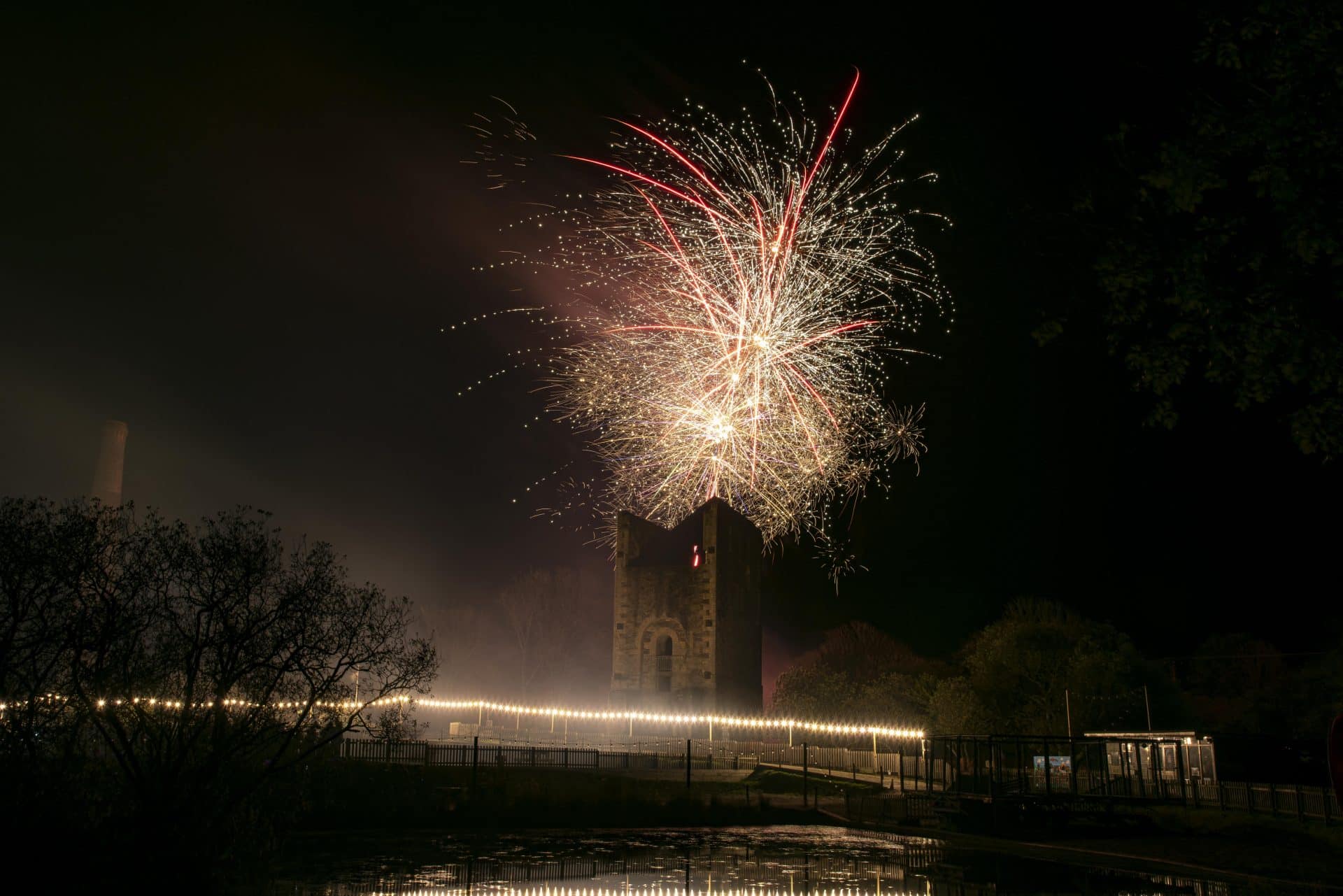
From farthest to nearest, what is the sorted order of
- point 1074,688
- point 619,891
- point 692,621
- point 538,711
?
point 692,621 < point 538,711 < point 1074,688 < point 619,891

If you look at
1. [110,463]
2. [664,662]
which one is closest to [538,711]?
[664,662]

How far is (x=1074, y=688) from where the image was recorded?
36.4 m

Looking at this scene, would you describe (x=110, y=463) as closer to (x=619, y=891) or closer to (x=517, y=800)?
(x=517, y=800)

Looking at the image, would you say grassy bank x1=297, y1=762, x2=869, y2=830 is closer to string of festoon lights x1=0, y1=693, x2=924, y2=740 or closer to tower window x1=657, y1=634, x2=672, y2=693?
string of festoon lights x1=0, y1=693, x2=924, y2=740

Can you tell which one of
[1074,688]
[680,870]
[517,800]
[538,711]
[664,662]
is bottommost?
[680,870]

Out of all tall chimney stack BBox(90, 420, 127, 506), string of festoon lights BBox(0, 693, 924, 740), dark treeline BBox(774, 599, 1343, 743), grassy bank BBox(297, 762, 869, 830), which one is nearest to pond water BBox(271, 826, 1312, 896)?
grassy bank BBox(297, 762, 869, 830)

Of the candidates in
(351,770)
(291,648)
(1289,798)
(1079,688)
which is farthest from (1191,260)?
(1079,688)

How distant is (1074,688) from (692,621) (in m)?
21.0

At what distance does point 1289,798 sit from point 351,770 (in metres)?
19.0

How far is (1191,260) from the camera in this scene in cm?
1038

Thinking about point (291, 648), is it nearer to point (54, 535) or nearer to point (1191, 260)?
point (54, 535)

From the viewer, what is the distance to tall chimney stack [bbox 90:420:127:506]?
4162 cm

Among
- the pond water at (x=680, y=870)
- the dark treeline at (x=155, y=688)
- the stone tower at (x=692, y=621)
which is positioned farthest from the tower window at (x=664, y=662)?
the dark treeline at (x=155, y=688)

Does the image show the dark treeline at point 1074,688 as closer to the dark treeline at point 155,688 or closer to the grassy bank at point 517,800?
the grassy bank at point 517,800
